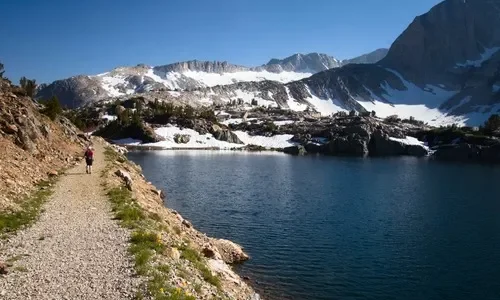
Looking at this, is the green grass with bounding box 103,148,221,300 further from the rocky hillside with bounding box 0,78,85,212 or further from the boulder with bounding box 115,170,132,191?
the rocky hillside with bounding box 0,78,85,212

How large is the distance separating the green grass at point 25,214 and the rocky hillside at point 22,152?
0.59 metres

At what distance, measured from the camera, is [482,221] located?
54.9 metres

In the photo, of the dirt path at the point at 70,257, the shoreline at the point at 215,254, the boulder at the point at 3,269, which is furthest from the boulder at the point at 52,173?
the boulder at the point at 3,269

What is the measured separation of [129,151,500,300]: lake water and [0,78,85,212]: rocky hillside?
1676 cm

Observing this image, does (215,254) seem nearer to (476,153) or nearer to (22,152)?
(22,152)

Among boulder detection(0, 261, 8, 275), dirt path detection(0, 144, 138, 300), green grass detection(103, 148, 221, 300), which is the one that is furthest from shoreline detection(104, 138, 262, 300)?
boulder detection(0, 261, 8, 275)

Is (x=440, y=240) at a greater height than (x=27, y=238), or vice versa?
(x=27, y=238)

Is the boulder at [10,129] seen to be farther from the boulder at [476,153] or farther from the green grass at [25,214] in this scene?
the boulder at [476,153]

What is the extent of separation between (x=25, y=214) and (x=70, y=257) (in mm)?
8707

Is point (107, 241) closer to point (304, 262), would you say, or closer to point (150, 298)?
point (150, 298)

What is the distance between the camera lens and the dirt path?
16.7 m

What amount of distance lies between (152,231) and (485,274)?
26497mm

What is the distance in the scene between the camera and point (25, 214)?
27094 mm

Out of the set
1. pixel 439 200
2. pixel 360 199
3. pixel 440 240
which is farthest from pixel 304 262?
pixel 439 200
